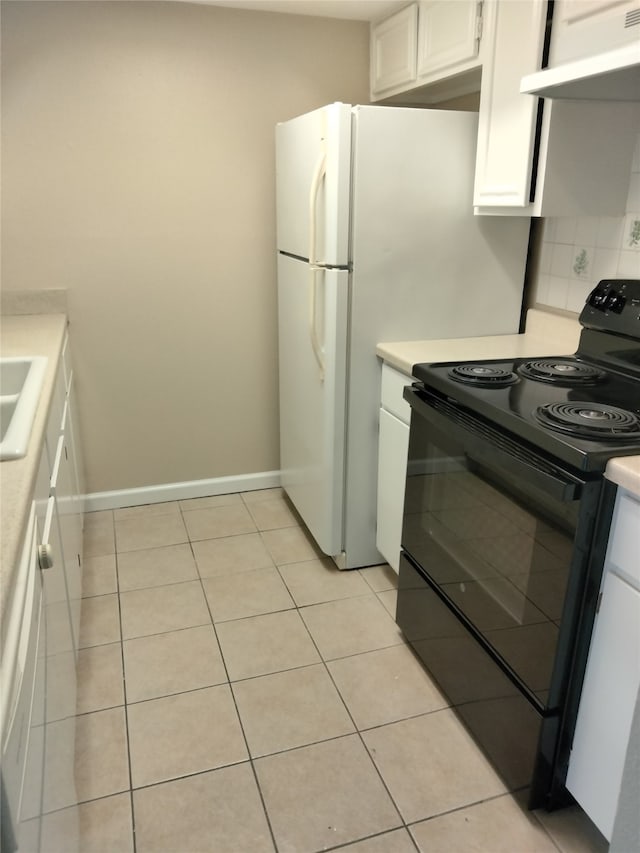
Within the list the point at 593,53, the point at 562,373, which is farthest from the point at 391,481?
the point at 593,53

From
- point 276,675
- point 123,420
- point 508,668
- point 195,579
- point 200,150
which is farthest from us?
point 123,420

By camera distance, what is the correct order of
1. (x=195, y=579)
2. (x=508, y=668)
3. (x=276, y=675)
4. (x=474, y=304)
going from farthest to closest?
(x=195, y=579) < (x=474, y=304) < (x=276, y=675) < (x=508, y=668)

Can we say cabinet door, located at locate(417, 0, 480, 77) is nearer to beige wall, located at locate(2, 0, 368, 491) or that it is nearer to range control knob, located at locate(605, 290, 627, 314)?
beige wall, located at locate(2, 0, 368, 491)

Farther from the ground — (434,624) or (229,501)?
(434,624)

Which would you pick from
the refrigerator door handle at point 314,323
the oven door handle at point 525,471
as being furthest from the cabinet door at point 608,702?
the refrigerator door handle at point 314,323

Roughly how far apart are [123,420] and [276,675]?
4.87 feet

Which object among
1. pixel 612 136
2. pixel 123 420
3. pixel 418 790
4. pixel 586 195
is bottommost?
pixel 418 790

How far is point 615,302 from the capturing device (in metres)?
1.94

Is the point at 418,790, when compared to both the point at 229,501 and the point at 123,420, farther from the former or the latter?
the point at 123,420

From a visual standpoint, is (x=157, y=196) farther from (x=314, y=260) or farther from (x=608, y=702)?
(x=608, y=702)

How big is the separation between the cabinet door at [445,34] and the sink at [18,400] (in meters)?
1.65

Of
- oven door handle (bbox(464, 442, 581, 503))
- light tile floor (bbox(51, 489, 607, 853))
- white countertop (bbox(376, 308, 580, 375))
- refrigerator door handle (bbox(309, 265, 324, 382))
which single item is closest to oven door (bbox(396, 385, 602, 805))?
oven door handle (bbox(464, 442, 581, 503))

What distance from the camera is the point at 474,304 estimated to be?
2.38m

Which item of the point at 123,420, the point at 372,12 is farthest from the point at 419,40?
the point at 123,420
